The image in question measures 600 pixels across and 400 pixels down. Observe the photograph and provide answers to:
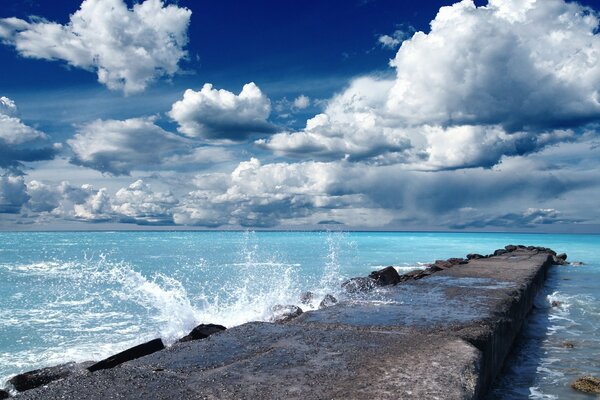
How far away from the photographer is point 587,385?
4352 mm

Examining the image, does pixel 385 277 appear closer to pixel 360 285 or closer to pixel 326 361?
pixel 360 285

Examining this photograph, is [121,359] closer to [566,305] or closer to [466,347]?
[466,347]

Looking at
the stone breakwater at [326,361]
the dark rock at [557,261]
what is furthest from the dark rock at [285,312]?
the dark rock at [557,261]

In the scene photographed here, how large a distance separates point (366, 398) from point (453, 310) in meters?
3.31

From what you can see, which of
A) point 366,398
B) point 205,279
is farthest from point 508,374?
point 205,279

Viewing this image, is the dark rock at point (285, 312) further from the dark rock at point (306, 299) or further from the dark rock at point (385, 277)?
the dark rock at point (385, 277)

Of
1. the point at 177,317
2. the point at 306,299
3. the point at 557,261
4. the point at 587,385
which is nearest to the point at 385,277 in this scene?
the point at 306,299

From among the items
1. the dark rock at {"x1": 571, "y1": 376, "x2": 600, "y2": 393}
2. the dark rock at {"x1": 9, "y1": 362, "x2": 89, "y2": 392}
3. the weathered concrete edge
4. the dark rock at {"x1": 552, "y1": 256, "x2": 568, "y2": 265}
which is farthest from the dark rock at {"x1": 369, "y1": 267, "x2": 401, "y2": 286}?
the dark rock at {"x1": 552, "y1": 256, "x2": 568, "y2": 265}

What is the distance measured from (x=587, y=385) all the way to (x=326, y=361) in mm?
2694

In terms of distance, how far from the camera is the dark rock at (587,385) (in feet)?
14.1

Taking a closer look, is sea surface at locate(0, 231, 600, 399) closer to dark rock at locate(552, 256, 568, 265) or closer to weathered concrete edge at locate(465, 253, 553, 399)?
weathered concrete edge at locate(465, 253, 553, 399)

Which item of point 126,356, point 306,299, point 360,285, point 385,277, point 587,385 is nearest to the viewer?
point 126,356

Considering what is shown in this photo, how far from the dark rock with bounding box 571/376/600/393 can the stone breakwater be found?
69cm

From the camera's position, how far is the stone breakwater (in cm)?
276
